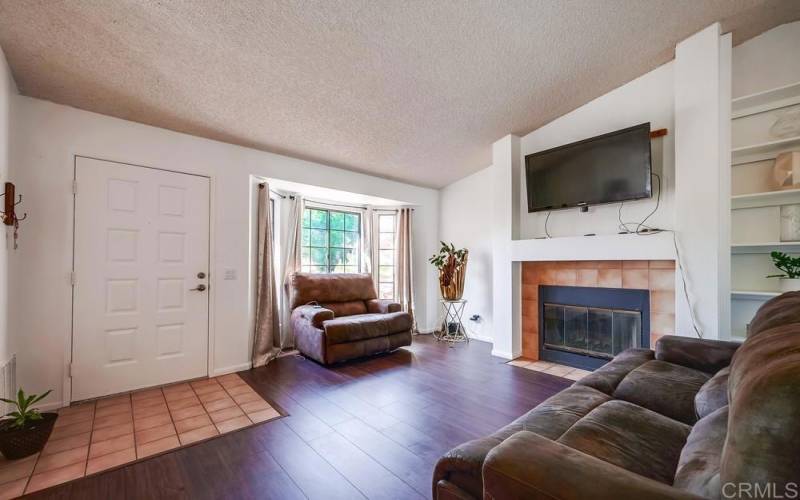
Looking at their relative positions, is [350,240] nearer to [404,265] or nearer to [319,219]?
[319,219]

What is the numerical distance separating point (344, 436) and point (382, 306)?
2330mm

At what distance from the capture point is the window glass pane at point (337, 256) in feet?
16.0

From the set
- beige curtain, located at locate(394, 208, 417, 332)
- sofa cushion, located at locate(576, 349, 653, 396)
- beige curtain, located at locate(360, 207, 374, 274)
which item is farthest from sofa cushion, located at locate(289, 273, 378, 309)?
sofa cushion, located at locate(576, 349, 653, 396)

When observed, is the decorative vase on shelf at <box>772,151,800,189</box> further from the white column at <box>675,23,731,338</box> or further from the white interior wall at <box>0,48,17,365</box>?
the white interior wall at <box>0,48,17,365</box>

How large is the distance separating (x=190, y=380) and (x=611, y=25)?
468 centimetres

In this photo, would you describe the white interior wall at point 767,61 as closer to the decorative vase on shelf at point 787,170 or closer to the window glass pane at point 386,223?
the decorative vase on shelf at point 787,170

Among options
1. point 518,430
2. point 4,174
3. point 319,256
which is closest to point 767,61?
point 518,430

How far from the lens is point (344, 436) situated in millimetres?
2086

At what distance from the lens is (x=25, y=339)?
93.7 inches

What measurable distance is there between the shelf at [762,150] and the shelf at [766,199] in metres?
0.35

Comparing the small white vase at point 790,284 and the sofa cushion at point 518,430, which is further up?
the small white vase at point 790,284

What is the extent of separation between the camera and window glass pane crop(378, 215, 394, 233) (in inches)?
209

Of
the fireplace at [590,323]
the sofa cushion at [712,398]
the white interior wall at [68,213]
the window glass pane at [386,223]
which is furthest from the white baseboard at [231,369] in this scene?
the sofa cushion at [712,398]

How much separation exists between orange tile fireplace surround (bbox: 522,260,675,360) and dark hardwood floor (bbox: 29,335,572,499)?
→ 70cm
